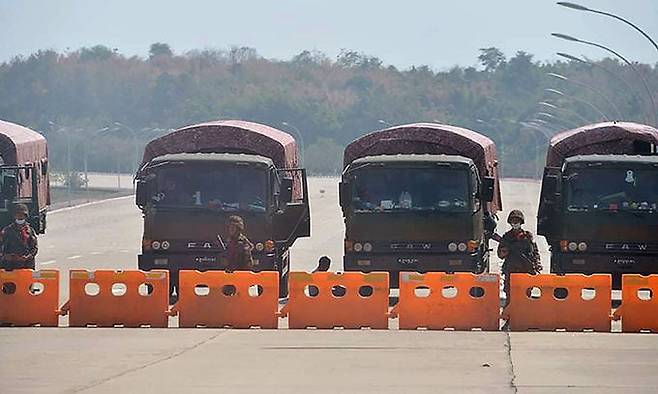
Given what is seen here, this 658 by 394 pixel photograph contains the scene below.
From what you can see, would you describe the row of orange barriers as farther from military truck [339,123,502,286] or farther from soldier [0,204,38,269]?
military truck [339,123,502,286]

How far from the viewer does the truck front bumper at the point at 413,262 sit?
26.4 m

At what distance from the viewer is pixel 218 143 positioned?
2800 cm

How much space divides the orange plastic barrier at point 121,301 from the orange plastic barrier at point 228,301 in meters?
0.30

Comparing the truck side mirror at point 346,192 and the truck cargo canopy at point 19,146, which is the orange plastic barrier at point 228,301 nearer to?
the truck side mirror at point 346,192

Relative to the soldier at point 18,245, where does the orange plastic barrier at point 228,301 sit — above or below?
below

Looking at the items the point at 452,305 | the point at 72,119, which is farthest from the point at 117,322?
the point at 72,119

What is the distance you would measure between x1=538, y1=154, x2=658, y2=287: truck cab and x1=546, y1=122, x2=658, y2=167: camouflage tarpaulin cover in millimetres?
2203

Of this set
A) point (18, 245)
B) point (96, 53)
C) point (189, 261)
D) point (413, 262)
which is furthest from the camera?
point (96, 53)

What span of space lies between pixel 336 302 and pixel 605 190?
23.0ft

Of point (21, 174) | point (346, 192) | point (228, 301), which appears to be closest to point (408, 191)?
point (346, 192)

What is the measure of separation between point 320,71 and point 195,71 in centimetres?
1458

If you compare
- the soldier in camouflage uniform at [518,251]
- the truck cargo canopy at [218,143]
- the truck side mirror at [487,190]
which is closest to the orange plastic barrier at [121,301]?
the soldier in camouflage uniform at [518,251]

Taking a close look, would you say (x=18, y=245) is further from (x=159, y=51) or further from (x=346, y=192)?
(x=159, y=51)

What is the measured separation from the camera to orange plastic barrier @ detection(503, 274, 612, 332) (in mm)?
20969
